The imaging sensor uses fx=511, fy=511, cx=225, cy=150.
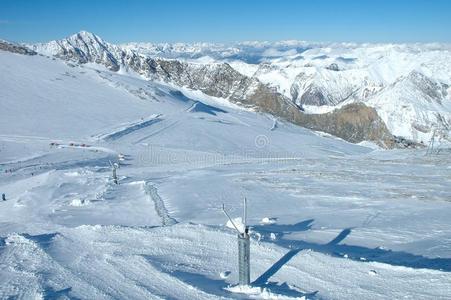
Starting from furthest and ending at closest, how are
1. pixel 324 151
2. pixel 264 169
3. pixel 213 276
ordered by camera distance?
pixel 324 151, pixel 264 169, pixel 213 276

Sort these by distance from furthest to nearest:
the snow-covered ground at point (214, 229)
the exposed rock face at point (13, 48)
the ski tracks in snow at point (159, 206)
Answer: the exposed rock face at point (13, 48), the ski tracks in snow at point (159, 206), the snow-covered ground at point (214, 229)

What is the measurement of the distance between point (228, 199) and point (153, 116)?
203 ft

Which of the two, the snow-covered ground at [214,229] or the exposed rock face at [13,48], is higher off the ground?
the exposed rock face at [13,48]

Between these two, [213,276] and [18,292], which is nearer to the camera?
[18,292]

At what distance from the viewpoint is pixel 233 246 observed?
38.1ft

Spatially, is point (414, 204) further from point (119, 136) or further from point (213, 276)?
point (119, 136)

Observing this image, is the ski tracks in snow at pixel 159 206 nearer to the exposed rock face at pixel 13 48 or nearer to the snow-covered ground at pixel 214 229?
the snow-covered ground at pixel 214 229

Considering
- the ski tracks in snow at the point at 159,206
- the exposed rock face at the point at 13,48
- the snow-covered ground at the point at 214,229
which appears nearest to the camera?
the snow-covered ground at the point at 214,229

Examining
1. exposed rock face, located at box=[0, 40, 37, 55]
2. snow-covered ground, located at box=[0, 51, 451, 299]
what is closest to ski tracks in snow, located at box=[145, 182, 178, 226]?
snow-covered ground, located at box=[0, 51, 451, 299]

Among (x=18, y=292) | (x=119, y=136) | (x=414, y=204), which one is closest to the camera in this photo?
(x=18, y=292)

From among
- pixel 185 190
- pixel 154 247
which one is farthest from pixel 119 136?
pixel 154 247

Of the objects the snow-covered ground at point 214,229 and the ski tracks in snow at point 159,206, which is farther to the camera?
the ski tracks in snow at point 159,206

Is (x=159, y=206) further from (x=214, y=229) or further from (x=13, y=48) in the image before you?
(x=13, y=48)

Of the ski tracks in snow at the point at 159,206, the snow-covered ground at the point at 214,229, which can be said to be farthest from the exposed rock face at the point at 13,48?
A: the ski tracks in snow at the point at 159,206
